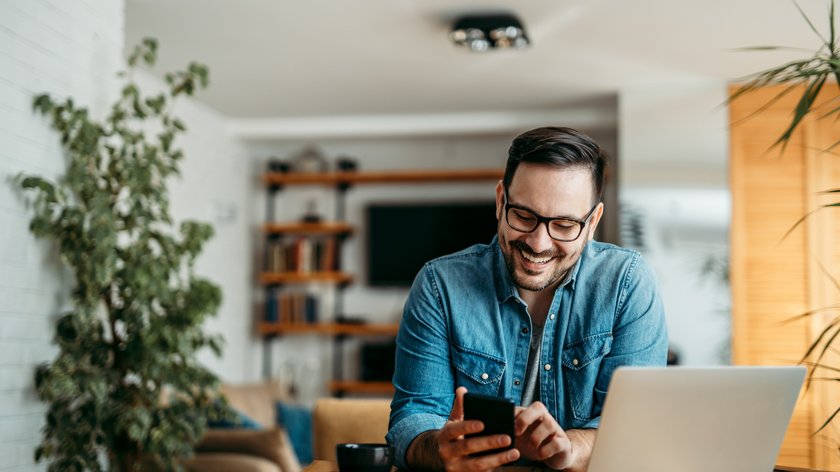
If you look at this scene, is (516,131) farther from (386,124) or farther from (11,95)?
(11,95)

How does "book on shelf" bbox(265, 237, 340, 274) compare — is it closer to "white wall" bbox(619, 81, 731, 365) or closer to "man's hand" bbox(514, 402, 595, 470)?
"white wall" bbox(619, 81, 731, 365)

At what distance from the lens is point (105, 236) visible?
9.68 feet

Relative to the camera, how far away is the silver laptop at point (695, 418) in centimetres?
123

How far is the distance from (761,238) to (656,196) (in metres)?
0.62

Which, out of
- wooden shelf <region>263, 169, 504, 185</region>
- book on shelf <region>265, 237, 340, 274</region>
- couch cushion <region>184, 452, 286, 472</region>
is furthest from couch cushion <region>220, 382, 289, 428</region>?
wooden shelf <region>263, 169, 504, 185</region>

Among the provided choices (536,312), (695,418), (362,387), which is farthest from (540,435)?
(362,387)

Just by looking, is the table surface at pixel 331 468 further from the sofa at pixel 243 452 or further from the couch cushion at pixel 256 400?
the couch cushion at pixel 256 400

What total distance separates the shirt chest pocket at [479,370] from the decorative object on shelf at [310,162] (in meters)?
4.73

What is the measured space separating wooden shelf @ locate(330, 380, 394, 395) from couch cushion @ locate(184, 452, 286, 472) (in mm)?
2475

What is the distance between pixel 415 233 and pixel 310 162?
92 centimetres

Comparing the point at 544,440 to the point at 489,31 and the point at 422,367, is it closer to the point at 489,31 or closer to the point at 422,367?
the point at 422,367

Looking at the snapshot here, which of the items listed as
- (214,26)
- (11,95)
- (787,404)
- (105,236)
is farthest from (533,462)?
(214,26)

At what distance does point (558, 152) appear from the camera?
1.62 meters

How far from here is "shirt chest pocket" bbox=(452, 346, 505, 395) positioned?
1.69 m
